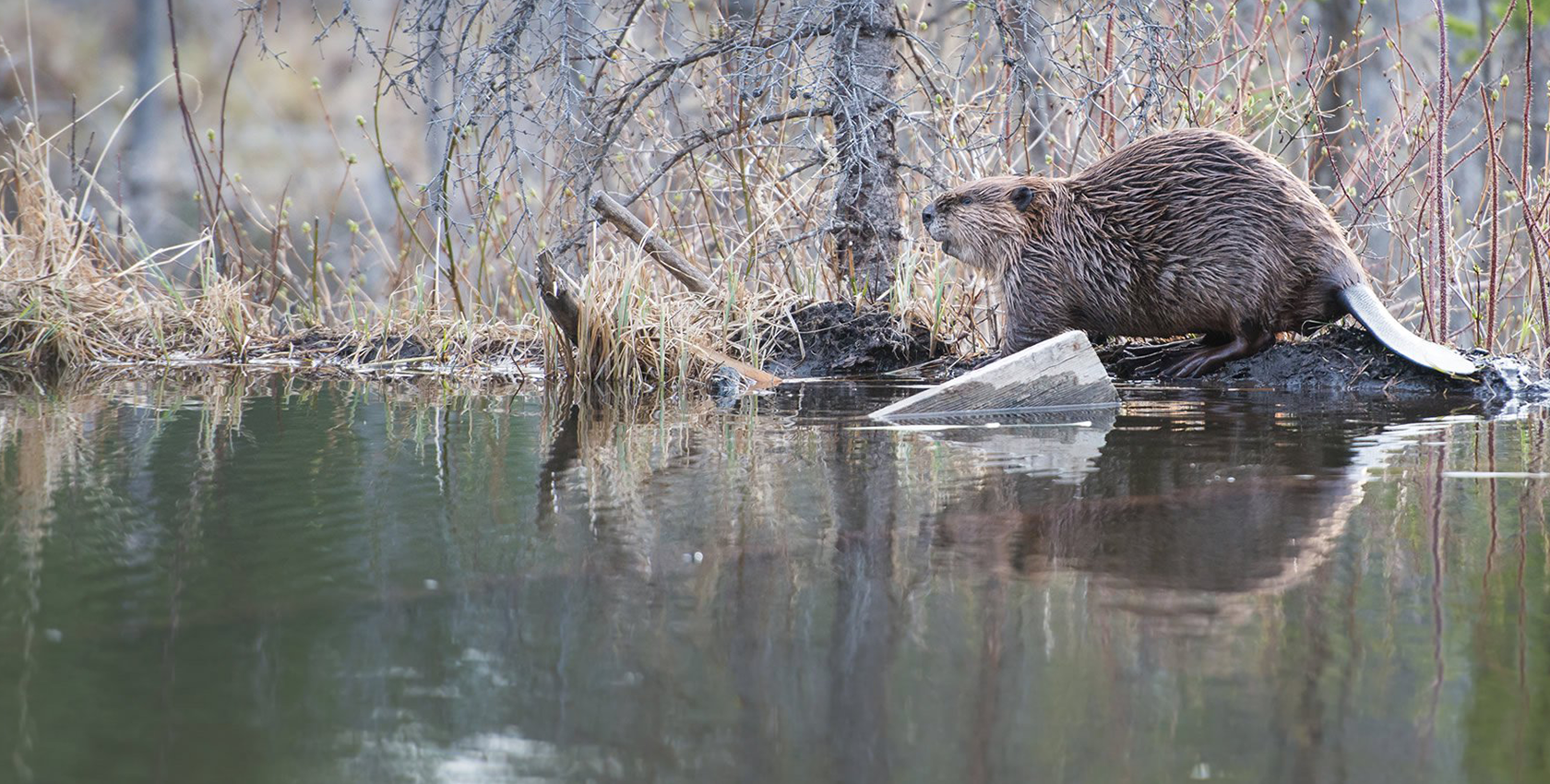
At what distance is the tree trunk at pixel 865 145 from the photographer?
509cm

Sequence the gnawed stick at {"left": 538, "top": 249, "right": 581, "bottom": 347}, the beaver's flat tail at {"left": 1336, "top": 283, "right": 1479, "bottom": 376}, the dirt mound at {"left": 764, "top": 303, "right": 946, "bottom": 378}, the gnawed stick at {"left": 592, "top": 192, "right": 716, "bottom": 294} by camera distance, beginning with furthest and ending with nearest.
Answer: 1. the dirt mound at {"left": 764, "top": 303, "right": 946, "bottom": 378}
2. the gnawed stick at {"left": 592, "top": 192, "right": 716, "bottom": 294}
3. the gnawed stick at {"left": 538, "top": 249, "right": 581, "bottom": 347}
4. the beaver's flat tail at {"left": 1336, "top": 283, "right": 1479, "bottom": 376}

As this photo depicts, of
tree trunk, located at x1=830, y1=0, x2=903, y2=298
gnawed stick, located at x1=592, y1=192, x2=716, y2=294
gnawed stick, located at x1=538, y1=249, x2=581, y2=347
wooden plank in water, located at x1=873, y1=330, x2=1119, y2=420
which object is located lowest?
wooden plank in water, located at x1=873, y1=330, x2=1119, y2=420

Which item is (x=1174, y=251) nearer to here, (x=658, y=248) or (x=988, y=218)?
(x=988, y=218)

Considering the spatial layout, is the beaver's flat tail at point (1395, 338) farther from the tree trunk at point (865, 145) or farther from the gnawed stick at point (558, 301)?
the gnawed stick at point (558, 301)

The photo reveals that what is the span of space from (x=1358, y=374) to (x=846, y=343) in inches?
73.3

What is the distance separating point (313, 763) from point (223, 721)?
157 mm

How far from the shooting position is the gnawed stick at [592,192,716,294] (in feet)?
17.2

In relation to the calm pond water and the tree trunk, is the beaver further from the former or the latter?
the calm pond water

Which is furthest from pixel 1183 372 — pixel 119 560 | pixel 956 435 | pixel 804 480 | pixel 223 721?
pixel 223 721

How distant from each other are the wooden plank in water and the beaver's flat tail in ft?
2.69

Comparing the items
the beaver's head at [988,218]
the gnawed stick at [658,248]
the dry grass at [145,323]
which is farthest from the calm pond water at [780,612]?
the dry grass at [145,323]

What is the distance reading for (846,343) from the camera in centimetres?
551

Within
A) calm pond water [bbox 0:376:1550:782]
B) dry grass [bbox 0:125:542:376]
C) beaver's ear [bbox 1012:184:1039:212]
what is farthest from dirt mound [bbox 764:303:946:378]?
calm pond water [bbox 0:376:1550:782]

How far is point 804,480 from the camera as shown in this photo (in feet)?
9.61
